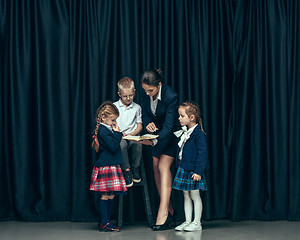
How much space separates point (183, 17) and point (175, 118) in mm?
1012

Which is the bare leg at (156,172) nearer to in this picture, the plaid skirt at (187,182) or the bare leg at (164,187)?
the bare leg at (164,187)

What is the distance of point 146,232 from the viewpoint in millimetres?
4047

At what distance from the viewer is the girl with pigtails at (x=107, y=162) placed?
3.99 meters

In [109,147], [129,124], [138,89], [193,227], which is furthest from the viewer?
[138,89]

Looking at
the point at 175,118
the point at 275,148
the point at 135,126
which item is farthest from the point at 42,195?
the point at 275,148

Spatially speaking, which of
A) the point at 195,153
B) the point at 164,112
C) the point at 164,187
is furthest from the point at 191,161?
the point at 164,112

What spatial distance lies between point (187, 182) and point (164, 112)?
60 centimetres

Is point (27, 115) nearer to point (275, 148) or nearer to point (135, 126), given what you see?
point (135, 126)

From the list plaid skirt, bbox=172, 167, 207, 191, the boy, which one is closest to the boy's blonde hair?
the boy

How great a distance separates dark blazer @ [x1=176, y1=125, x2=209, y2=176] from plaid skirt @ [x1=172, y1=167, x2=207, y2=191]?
0.05 meters

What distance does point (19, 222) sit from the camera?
14.7 ft

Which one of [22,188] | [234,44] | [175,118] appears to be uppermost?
[234,44]

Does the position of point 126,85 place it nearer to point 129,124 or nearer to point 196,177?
point 129,124

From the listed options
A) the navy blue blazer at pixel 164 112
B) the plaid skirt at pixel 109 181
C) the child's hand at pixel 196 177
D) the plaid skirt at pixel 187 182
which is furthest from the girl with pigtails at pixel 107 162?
the child's hand at pixel 196 177
